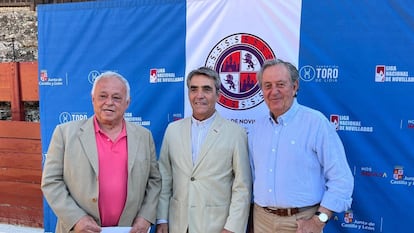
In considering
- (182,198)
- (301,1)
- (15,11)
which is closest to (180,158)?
(182,198)

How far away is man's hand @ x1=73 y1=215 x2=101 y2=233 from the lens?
186 cm

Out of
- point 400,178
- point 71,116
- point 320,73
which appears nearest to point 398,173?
point 400,178

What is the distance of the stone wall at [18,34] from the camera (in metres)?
4.31

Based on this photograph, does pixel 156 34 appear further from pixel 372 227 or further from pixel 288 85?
pixel 372 227

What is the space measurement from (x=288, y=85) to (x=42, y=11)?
8.55 feet

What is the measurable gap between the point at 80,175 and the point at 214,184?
0.71 m

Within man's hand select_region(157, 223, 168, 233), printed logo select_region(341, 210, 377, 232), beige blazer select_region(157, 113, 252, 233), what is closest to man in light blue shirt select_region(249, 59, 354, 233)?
beige blazer select_region(157, 113, 252, 233)

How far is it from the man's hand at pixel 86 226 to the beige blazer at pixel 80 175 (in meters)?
0.02

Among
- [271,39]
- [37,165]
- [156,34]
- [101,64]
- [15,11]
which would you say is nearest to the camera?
[271,39]

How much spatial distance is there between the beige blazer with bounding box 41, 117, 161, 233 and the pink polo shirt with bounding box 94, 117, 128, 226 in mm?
25

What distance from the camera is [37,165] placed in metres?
3.66

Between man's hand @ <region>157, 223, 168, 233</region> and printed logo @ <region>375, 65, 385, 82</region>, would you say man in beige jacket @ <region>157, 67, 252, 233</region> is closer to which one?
man's hand @ <region>157, 223, 168, 233</region>

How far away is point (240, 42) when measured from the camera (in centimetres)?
275

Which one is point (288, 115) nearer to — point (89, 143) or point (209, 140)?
point (209, 140)
